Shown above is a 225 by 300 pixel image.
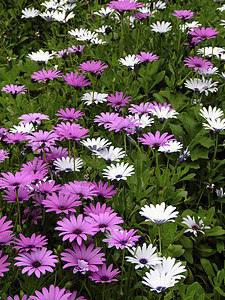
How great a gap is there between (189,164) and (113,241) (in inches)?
35.5

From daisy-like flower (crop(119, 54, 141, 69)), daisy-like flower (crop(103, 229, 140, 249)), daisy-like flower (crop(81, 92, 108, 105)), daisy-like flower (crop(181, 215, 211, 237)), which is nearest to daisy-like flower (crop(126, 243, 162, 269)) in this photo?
daisy-like flower (crop(103, 229, 140, 249))

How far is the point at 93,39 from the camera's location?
2.91 metres

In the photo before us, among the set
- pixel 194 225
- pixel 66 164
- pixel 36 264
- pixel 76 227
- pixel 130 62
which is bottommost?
pixel 36 264

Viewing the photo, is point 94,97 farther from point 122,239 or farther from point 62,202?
point 122,239

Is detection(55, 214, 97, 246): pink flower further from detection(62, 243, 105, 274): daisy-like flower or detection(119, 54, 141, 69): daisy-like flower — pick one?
detection(119, 54, 141, 69): daisy-like flower

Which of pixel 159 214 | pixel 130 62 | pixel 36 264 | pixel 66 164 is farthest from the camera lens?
pixel 130 62

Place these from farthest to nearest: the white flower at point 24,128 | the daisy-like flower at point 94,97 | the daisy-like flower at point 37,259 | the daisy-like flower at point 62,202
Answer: the daisy-like flower at point 94,97 < the white flower at point 24,128 < the daisy-like flower at point 62,202 < the daisy-like flower at point 37,259

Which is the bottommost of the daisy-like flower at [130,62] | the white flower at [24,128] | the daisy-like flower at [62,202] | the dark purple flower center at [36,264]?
the dark purple flower center at [36,264]

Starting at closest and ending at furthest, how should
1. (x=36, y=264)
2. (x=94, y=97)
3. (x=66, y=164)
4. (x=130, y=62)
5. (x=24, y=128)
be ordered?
(x=36, y=264)
(x=66, y=164)
(x=24, y=128)
(x=94, y=97)
(x=130, y=62)

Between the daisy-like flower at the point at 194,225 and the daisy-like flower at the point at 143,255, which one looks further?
the daisy-like flower at the point at 194,225

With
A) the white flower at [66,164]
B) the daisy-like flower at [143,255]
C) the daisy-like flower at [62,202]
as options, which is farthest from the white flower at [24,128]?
the daisy-like flower at [143,255]

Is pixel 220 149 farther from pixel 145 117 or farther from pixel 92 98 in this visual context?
pixel 92 98

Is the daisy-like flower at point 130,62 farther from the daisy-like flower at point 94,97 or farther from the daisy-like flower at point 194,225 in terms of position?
the daisy-like flower at point 194,225

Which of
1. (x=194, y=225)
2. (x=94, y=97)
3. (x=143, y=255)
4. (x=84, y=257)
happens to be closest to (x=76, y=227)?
(x=84, y=257)
